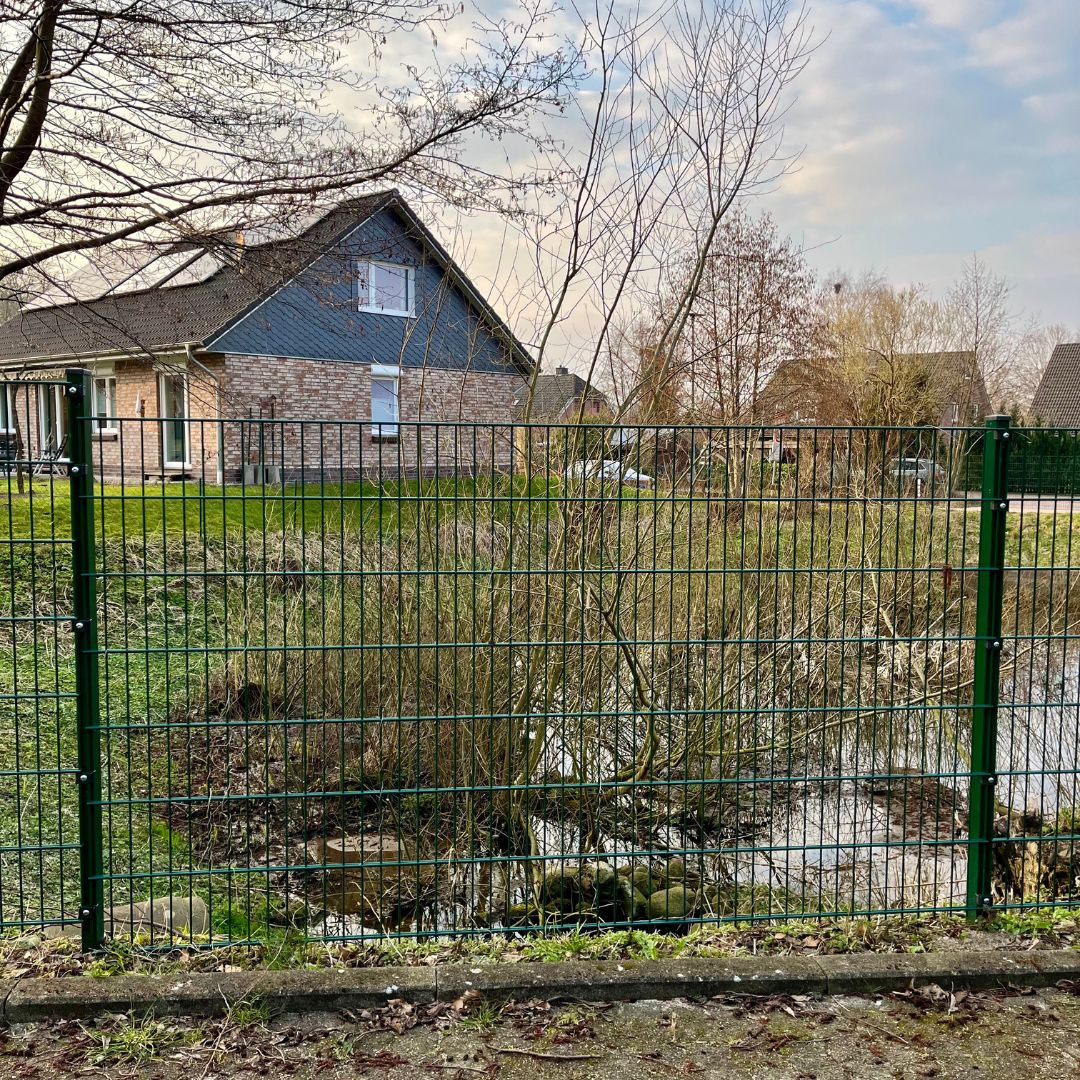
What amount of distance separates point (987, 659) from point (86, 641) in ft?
10.9

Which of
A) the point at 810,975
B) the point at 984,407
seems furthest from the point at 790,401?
the point at 984,407

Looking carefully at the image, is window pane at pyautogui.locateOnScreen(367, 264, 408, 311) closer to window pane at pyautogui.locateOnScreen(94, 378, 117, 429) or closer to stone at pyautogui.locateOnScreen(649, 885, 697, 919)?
stone at pyautogui.locateOnScreen(649, 885, 697, 919)

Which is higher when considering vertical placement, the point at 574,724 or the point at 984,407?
the point at 984,407

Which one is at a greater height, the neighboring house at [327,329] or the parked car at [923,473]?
the neighboring house at [327,329]

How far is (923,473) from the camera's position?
381cm

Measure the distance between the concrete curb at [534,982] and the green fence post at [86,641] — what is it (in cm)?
30

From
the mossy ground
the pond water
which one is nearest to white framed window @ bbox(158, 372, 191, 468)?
the mossy ground

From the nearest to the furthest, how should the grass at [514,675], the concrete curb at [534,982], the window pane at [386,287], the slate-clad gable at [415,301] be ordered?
the concrete curb at [534,982] < the grass at [514,675] < the slate-clad gable at [415,301] < the window pane at [386,287]

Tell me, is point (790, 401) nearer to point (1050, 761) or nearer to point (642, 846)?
point (1050, 761)

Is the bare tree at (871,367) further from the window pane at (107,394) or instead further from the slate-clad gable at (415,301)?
the window pane at (107,394)

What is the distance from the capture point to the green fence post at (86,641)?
10.6 feet

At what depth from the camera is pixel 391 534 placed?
5664mm

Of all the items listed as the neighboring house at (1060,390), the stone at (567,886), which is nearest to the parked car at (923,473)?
the stone at (567,886)

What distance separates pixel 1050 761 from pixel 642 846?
3.12 m
